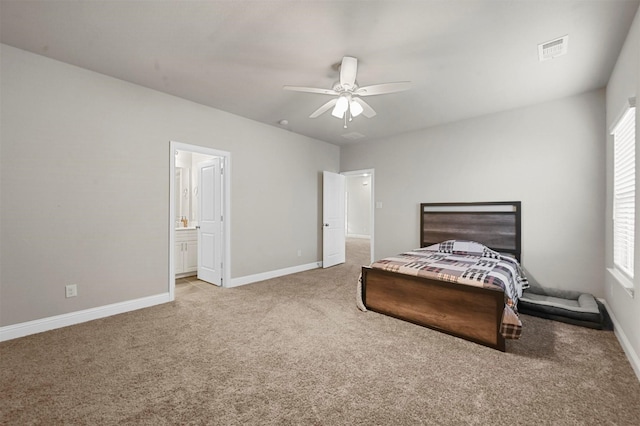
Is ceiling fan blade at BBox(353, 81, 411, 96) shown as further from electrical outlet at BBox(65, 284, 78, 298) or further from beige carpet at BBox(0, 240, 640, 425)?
electrical outlet at BBox(65, 284, 78, 298)

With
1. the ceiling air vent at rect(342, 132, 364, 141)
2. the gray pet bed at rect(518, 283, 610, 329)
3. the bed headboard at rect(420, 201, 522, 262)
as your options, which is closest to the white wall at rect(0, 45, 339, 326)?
the ceiling air vent at rect(342, 132, 364, 141)

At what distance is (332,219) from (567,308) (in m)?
3.85

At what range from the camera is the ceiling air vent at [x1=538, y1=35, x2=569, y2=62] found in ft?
7.74

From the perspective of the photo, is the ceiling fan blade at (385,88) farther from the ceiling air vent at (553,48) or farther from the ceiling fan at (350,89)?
the ceiling air vent at (553,48)

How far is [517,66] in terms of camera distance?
2.78 m

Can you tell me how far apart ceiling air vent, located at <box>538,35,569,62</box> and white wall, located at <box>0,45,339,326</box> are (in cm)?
374

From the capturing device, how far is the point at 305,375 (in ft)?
6.38

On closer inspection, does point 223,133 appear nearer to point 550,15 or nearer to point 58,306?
→ point 58,306

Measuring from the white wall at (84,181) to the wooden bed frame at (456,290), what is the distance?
2.40 metres

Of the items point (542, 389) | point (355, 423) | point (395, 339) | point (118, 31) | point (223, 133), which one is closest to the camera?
point (355, 423)

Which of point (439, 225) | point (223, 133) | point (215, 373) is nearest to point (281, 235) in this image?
point (223, 133)

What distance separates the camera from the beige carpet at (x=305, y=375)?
5.18 feet

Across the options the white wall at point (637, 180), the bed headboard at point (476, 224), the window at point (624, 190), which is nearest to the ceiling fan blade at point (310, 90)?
the white wall at point (637, 180)

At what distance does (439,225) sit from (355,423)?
11.9 feet
